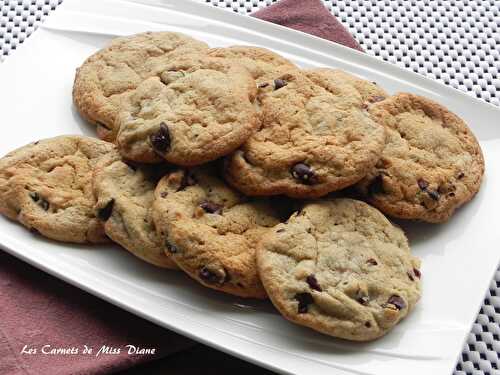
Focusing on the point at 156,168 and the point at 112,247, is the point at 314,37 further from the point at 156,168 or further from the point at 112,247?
the point at 112,247

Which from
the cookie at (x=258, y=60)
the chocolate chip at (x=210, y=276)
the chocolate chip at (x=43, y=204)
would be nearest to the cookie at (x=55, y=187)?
the chocolate chip at (x=43, y=204)

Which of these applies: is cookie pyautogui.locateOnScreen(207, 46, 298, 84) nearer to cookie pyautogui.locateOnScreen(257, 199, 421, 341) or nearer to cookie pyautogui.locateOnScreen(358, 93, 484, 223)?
cookie pyautogui.locateOnScreen(358, 93, 484, 223)

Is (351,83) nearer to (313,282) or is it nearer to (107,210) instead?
(313,282)

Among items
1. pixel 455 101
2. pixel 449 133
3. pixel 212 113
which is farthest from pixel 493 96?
pixel 212 113

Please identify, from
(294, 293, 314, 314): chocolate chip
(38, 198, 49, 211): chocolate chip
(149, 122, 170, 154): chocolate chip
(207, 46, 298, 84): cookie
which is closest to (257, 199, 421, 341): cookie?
(294, 293, 314, 314): chocolate chip

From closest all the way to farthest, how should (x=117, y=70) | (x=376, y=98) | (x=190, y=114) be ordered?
1. (x=190, y=114)
2. (x=376, y=98)
3. (x=117, y=70)

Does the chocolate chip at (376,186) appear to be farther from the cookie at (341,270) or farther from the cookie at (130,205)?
the cookie at (130,205)

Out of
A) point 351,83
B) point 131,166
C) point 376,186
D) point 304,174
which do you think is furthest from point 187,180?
point 351,83
